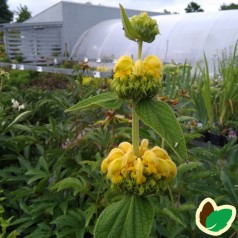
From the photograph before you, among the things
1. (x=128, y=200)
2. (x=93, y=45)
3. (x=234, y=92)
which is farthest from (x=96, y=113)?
(x=93, y=45)

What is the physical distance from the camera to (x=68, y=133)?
50.6 inches

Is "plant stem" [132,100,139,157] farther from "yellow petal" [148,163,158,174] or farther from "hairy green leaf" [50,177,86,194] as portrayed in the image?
"hairy green leaf" [50,177,86,194]

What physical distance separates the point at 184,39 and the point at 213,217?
21.6 ft

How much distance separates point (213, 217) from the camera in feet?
1.57

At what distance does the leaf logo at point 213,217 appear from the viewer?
463 millimetres

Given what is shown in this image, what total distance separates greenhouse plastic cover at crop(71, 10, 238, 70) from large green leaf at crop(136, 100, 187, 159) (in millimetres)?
4568

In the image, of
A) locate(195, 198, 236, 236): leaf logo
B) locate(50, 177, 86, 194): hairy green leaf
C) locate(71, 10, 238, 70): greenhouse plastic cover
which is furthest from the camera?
locate(71, 10, 238, 70): greenhouse plastic cover

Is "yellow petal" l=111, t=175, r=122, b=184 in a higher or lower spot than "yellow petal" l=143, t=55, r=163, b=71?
lower

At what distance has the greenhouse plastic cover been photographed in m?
6.04

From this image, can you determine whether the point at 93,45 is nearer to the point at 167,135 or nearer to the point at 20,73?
the point at 20,73

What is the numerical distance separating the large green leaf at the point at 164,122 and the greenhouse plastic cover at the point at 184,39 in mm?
4568

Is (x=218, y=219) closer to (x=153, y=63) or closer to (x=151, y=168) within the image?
(x=151, y=168)

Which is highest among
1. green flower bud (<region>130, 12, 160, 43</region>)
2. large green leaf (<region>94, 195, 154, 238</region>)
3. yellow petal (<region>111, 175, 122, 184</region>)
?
green flower bud (<region>130, 12, 160, 43</region>)

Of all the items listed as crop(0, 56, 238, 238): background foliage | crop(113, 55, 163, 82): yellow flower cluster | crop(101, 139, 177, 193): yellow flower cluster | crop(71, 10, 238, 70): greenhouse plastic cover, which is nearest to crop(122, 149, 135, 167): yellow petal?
crop(101, 139, 177, 193): yellow flower cluster
